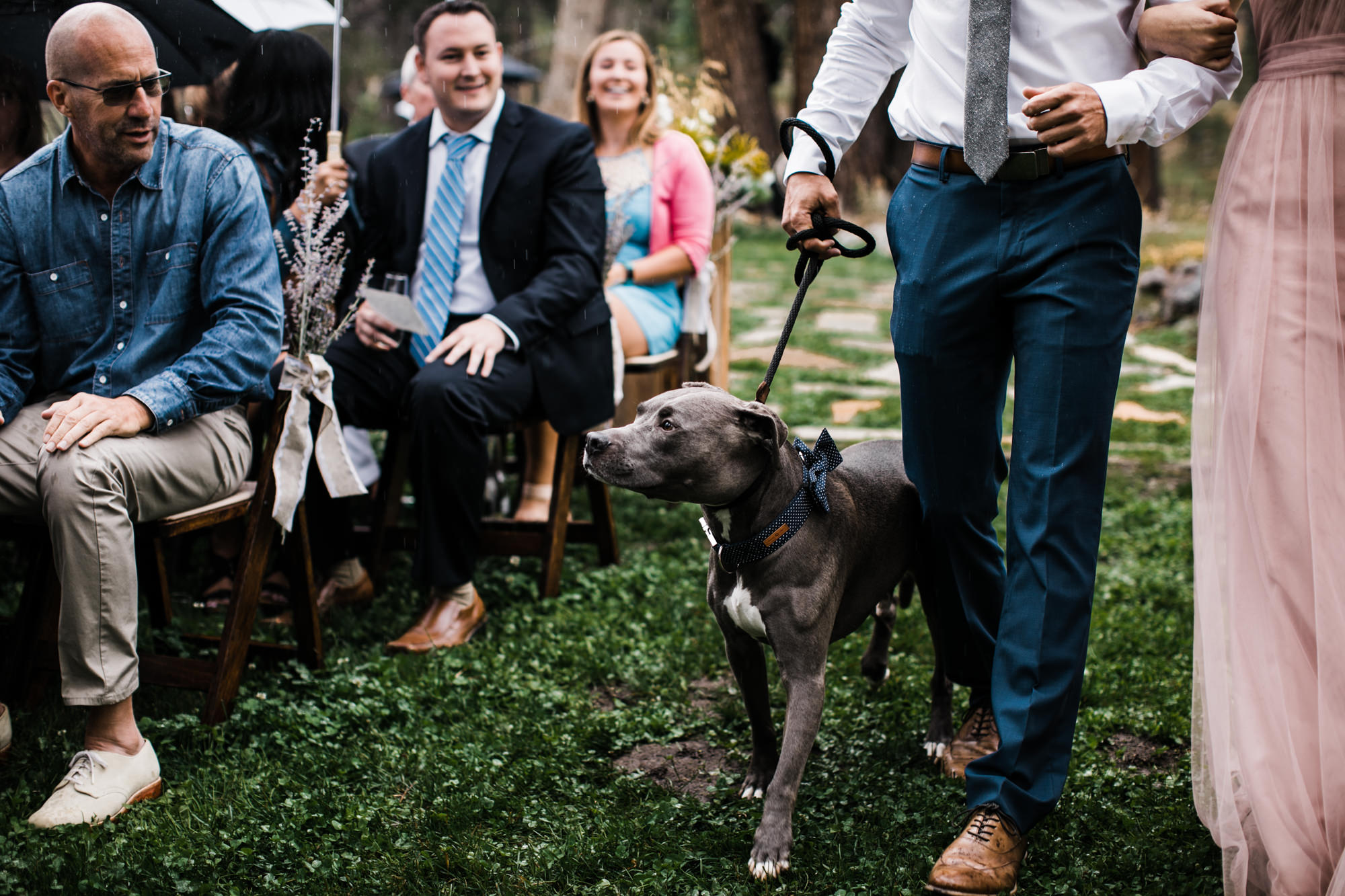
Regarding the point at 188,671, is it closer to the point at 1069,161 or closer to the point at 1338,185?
the point at 1069,161

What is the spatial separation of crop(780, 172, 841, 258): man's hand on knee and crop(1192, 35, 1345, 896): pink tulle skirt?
34.6 inches

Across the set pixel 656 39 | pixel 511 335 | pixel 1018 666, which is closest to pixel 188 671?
pixel 511 335

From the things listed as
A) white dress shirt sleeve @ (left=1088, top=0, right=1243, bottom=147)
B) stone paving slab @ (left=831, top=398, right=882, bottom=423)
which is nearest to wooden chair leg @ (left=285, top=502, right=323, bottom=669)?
white dress shirt sleeve @ (left=1088, top=0, right=1243, bottom=147)

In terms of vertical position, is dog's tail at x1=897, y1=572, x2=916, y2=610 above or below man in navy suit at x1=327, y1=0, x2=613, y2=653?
below

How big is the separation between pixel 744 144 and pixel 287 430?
3695 mm

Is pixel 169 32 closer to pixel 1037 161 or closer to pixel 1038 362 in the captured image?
pixel 1037 161

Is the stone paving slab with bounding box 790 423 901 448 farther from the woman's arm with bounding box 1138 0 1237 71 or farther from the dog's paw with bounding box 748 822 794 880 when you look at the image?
the woman's arm with bounding box 1138 0 1237 71

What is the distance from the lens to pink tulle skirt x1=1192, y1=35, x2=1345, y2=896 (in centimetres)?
220

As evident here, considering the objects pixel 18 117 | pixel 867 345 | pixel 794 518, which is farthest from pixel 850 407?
pixel 18 117

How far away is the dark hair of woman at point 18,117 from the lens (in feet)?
11.6

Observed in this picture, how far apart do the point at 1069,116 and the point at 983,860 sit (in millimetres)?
1539

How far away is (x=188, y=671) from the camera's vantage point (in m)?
3.32

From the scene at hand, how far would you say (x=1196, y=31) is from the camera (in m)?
2.21

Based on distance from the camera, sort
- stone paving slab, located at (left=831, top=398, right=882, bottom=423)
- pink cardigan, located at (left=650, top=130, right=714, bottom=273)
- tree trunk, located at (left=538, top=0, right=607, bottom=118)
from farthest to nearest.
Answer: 1. tree trunk, located at (left=538, top=0, right=607, bottom=118)
2. stone paving slab, located at (left=831, top=398, right=882, bottom=423)
3. pink cardigan, located at (left=650, top=130, right=714, bottom=273)
